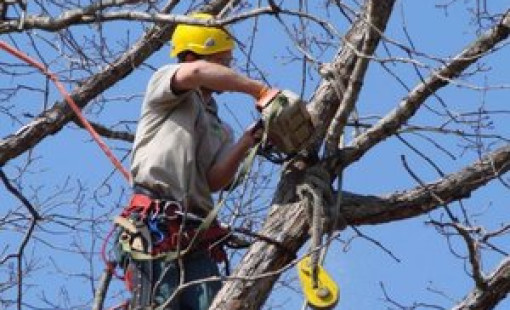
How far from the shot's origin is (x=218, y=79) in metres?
4.74

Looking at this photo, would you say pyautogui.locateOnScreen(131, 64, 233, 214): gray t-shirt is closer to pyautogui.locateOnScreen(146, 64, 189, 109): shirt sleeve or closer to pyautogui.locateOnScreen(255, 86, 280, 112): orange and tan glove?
pyautogui.locateOnScreen(146, 64, 189, 109): shirt sleeve

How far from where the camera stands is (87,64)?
632 cm

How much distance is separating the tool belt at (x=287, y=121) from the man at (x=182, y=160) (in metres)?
0.08

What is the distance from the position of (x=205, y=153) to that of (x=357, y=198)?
0.58m

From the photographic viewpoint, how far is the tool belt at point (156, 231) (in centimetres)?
475

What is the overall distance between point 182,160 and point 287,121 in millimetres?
430

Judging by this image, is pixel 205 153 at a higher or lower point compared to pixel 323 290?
higher

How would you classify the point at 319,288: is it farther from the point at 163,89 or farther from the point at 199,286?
the point at 163,89

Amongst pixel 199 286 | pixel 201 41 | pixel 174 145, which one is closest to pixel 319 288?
pixel 199 286

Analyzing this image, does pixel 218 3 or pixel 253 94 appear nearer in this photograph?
pixel 253 94

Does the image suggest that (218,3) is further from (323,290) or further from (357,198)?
(323,290)

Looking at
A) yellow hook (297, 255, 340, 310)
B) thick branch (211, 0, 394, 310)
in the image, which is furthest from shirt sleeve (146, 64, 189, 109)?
yellow hook (297, 255, 340, 310)

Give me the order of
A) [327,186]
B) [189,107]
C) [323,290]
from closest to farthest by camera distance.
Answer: [323,290] < [327,186] < [189,107]

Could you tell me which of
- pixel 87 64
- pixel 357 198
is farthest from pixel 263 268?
pixel 87 64
